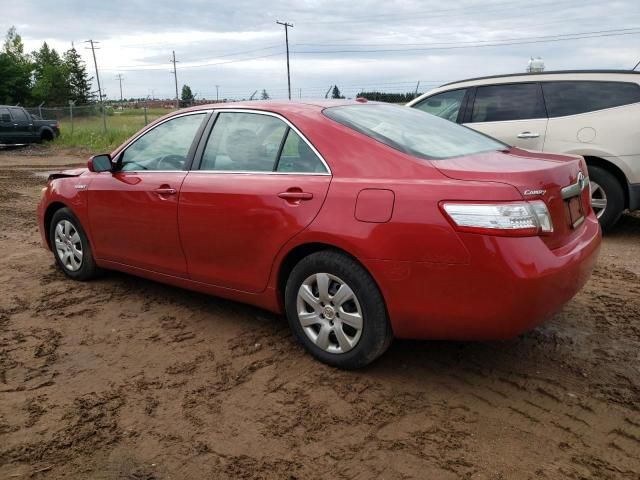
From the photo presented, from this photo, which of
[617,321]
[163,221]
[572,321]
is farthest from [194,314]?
[617,321]

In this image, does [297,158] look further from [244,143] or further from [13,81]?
[13,81]

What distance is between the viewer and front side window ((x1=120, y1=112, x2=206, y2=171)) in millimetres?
4203

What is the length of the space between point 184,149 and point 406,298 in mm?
2084

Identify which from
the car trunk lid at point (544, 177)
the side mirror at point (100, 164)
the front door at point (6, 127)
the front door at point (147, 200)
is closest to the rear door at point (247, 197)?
the front door at point (147, 200)

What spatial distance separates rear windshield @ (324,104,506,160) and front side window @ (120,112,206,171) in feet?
3.72

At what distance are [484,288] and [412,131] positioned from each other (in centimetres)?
123

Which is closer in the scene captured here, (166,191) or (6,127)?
(166,191)

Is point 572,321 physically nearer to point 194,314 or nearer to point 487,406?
point 487,406

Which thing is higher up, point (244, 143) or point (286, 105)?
point (286, 105)

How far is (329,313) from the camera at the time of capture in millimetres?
3312

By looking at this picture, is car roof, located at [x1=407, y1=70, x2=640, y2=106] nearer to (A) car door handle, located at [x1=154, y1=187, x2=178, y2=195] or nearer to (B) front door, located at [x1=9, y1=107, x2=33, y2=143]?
(A) car door handle, located at [x1=154, y1=187, x2=178, y2=195]

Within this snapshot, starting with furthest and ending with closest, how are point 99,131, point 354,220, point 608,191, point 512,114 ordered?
point 99,131 → point 512,114 → point 608,191 → point 354,220

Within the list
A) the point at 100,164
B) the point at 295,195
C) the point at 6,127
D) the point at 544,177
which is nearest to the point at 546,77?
the point at 544,177

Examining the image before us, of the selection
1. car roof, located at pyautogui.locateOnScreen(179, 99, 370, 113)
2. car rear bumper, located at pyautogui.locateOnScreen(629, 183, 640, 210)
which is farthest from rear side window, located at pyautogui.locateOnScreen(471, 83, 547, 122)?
car roof, located at pyautogui.locateOnScreen(179, 99, 370, 113)
